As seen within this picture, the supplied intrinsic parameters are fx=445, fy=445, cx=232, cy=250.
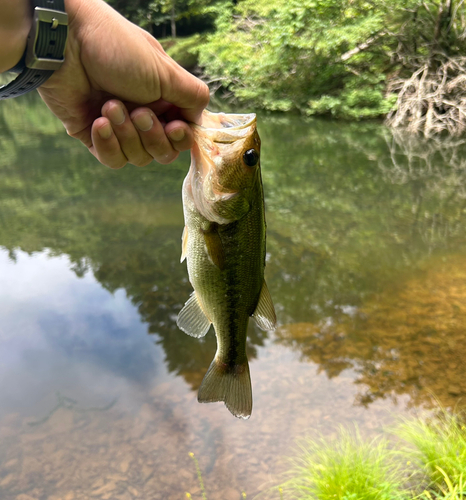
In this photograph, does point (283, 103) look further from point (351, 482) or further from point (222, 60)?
point (351, 482)

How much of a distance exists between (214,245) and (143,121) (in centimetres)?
58

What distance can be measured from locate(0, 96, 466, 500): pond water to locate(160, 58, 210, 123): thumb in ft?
9.74

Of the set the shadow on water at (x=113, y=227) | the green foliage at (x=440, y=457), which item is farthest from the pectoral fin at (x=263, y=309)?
the shadow on water at (x=113, y=227)

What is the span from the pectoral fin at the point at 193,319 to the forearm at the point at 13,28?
110 cm

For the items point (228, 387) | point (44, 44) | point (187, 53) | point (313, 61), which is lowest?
point (187, 53)

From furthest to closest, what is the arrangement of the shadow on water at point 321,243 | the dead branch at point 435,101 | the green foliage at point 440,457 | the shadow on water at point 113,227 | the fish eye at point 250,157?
1. the dead branch at point 435,101
2. the shadow on water at point 113,227
3. the shadow on water at point 321,243
4. the green foliage at point 440,457
5. the fish eye at point 250,157

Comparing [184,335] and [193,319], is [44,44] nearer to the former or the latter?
[193,319]

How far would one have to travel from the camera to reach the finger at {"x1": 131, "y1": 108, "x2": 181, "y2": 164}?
1773 millimetres

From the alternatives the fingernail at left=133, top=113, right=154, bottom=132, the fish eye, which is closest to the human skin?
the fingernail at left=133, top=113, right=154, bottom=132

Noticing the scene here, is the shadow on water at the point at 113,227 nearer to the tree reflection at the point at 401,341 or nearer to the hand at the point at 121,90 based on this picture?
the tree reflection at the point at 401,341

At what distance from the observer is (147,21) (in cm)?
2931

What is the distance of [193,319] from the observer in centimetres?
190

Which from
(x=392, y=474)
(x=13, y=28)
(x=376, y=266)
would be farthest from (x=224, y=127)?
(x=376, y=266)

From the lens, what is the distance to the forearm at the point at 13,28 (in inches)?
56.8
